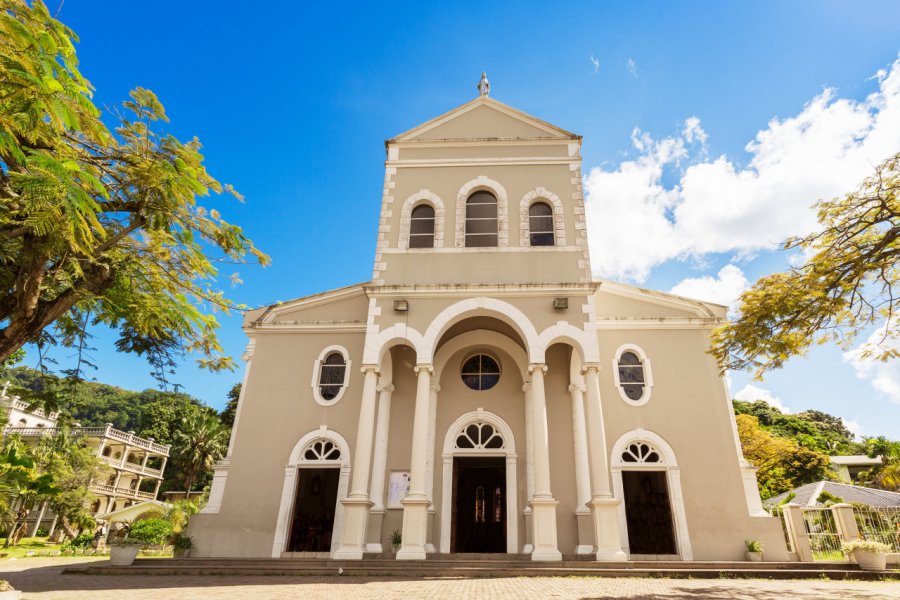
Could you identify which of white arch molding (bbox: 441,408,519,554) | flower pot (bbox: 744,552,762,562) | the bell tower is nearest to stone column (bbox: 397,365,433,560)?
white arch molding (bbox: 441,408,519,554)

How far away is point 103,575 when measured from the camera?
10.4 metres

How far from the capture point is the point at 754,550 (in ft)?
38.7

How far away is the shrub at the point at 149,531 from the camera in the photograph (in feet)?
38.6

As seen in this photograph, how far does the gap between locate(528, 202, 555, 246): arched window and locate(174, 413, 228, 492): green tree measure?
35932 mm

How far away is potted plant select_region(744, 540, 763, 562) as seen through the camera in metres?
11.7

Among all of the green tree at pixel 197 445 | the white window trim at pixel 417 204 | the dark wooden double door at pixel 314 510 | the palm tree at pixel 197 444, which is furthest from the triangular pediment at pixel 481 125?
the green tree at pixel 197 445

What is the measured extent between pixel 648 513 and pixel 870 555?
4.42 m

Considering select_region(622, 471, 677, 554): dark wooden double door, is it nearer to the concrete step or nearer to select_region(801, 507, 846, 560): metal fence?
the concrete step

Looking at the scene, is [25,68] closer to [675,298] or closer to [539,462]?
[539,462]

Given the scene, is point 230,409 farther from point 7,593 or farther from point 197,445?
point 7,593

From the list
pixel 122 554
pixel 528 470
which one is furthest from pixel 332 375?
pixel 122 554

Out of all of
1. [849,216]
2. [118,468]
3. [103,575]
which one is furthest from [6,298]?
[118,468]

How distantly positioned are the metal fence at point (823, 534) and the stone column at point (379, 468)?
1030cm

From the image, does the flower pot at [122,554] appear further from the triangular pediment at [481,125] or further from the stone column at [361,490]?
the triangular pediment at [481,125]
